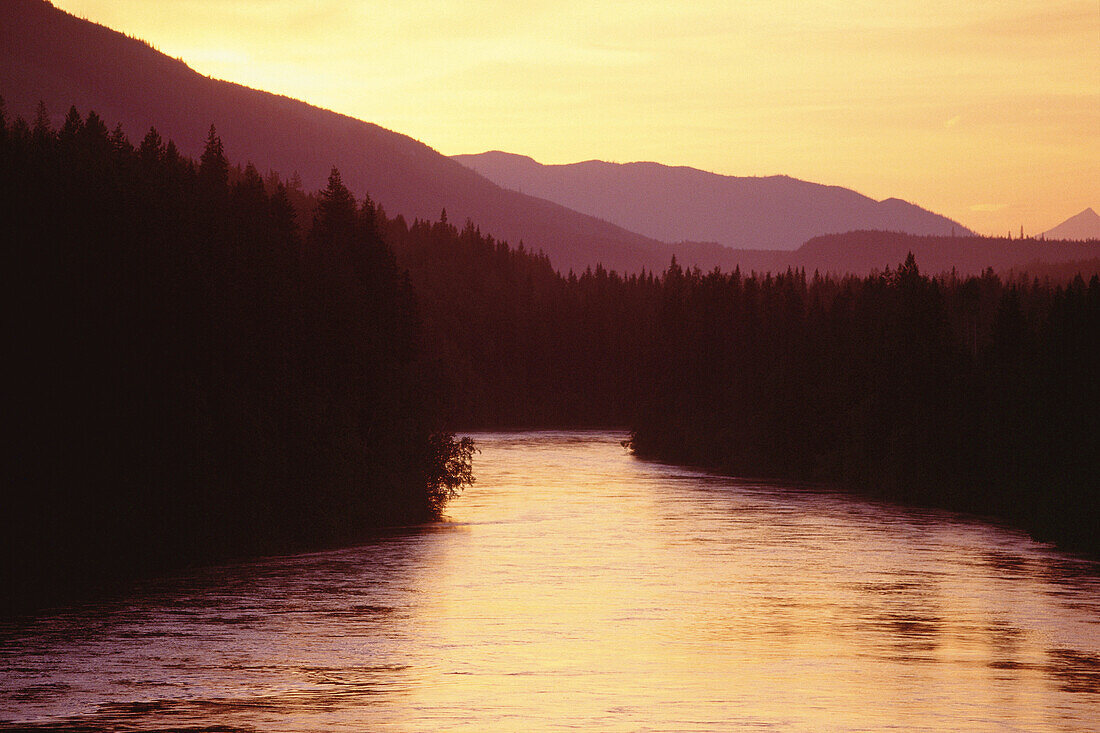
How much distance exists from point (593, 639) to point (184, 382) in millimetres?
26033

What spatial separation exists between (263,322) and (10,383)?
53.6ft

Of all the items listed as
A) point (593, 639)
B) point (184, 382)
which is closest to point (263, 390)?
point (184, 382)

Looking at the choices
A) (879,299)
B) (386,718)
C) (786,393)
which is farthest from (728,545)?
(879,299)

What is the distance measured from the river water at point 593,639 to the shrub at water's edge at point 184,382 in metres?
4.05

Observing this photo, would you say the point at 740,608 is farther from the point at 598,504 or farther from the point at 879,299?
the point at 879,299

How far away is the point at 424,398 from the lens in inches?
2945

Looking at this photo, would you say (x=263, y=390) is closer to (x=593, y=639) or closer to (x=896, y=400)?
(x=593, y=639)

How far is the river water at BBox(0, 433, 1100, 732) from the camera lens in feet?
96.3

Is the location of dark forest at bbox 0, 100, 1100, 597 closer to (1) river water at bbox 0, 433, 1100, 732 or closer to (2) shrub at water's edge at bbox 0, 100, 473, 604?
(2) shrub at water's edge at bbox 0, 100, 473, 604

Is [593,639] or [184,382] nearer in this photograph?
[593,639]

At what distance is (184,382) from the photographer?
57.4m

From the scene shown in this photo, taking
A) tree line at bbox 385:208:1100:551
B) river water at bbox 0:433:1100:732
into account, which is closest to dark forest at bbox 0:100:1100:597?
tree line at bbox 385:208:1100:551

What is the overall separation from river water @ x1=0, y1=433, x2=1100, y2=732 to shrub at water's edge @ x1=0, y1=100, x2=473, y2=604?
13.3 ft

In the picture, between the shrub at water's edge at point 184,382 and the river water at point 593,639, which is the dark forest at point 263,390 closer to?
the shrub at water's edge at point 184,382
